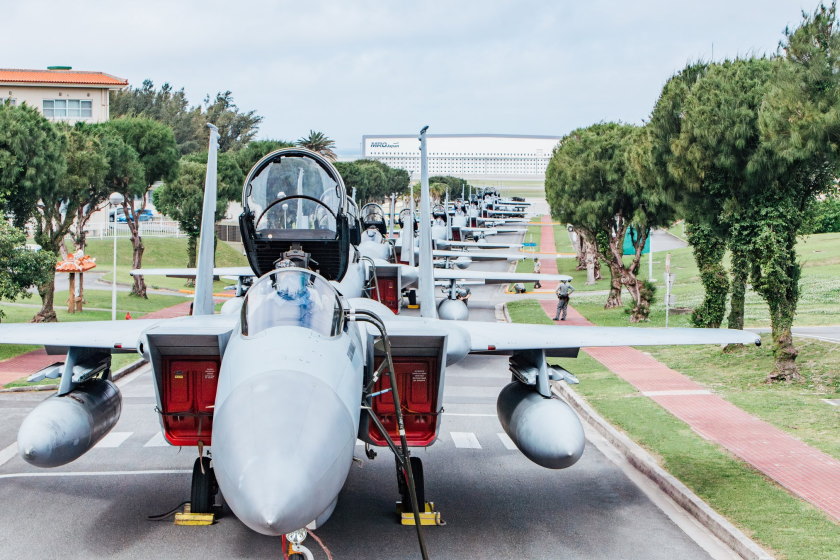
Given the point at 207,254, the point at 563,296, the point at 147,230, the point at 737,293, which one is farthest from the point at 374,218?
the point at 147,230

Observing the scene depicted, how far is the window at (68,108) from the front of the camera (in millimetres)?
74562

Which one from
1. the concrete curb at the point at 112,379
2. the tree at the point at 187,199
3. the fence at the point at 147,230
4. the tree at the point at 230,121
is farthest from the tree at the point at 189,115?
the concrete curb at the point at 112,379

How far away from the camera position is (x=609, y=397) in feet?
65.9

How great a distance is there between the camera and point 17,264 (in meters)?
25.9

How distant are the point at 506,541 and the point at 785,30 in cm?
1213

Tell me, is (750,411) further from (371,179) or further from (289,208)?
(371,179)

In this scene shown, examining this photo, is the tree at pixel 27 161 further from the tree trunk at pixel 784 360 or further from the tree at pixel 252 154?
the tree at pixel 252 154

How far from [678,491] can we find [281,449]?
7091 millimetres

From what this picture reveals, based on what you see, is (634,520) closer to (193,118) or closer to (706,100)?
(706,100)

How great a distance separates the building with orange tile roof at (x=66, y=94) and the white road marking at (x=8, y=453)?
2469 inches

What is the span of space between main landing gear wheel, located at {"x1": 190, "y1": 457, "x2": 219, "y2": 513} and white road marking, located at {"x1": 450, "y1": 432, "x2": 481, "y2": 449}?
5518 mm

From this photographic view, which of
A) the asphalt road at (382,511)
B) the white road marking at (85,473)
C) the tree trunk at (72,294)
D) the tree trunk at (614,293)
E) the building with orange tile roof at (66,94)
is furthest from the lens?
the building with orange tile roof at (66,94)

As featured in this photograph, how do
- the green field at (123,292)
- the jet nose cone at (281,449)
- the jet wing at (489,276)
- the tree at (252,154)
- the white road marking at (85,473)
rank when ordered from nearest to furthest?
the jet nose cone at (281,449)
the white road marking at (85,473)
the jet wing at (489,276)
the green field at (123,292)
the tree at (252,154)

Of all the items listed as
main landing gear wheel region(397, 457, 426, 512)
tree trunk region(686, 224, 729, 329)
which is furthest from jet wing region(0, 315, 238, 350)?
tree trunk region(686, 224, 729, 329)
